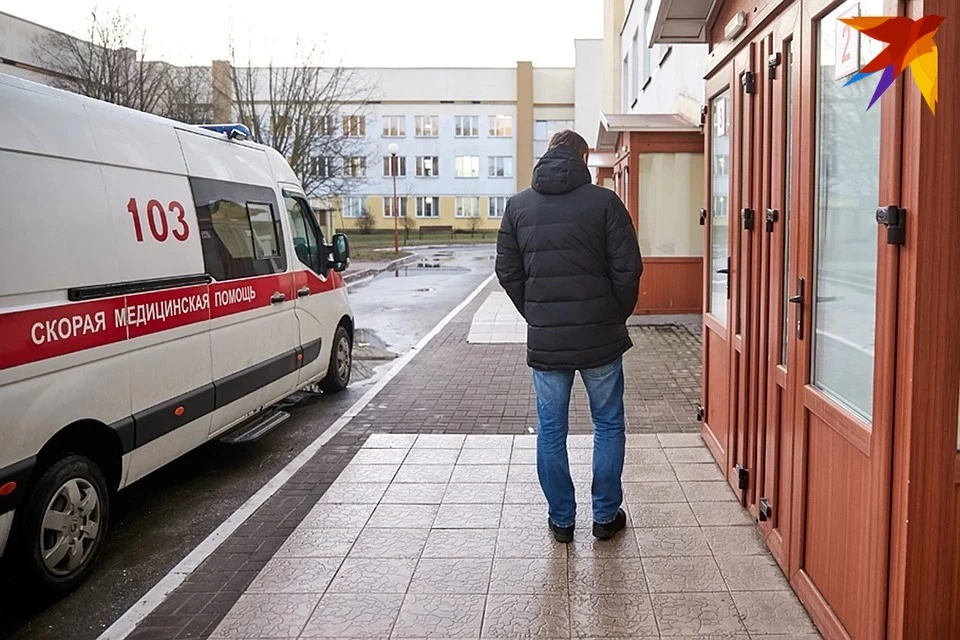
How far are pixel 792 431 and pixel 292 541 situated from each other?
2.71m

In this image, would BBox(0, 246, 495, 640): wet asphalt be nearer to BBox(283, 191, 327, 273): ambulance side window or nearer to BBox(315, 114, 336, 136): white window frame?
BBox(283, 191, 327, 273): ambulance side window

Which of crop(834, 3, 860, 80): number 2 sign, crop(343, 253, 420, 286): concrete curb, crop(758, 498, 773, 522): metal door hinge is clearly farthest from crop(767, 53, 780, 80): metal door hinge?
crop(343, 253, 420, 286): concrete curb

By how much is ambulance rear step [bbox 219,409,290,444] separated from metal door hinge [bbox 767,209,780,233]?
3887 millimetres

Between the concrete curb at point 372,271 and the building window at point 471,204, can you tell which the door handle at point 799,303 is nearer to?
the concrete curb at point 372,271

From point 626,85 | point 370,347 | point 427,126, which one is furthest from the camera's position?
point 427,126

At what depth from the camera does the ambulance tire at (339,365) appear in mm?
8727

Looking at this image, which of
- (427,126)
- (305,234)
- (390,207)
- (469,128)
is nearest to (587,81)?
(469,128)

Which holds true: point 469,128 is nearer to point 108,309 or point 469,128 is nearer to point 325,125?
point 325,125

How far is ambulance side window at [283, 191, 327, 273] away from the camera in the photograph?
307 inches

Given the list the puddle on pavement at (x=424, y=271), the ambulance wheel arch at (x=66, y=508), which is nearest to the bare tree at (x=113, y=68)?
the puddle on pavement at (x=424, y=271)

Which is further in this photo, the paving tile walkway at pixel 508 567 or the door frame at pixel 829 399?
the paving tile walkway at pixel 508 567

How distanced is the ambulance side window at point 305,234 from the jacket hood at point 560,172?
3.85m

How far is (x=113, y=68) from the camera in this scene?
21.1m

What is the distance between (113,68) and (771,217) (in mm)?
20576
